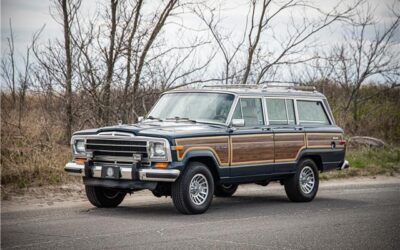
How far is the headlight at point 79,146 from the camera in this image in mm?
11828

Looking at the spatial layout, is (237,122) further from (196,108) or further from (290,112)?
(290,112)

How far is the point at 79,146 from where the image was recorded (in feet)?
39.0

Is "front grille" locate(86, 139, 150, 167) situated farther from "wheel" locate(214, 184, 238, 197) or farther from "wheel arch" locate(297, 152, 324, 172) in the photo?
"wheel arch" locate(297, 152, 324, 172)

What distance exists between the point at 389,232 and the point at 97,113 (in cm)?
933

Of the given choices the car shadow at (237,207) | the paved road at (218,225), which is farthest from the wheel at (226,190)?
the paved road at (218,225)

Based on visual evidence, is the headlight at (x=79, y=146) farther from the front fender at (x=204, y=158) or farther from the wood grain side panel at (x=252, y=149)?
the wood grain side panel at (x=252, y=149)

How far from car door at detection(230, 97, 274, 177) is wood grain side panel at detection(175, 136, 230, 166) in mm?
156

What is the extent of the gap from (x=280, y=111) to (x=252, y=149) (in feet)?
4.51

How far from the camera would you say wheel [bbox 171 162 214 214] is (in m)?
11.1

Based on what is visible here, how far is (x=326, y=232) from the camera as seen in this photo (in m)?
9.88

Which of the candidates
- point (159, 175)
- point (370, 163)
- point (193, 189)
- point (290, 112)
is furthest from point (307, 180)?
point (370, 163)

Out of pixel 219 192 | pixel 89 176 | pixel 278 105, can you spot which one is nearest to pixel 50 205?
A: pixel 89 176

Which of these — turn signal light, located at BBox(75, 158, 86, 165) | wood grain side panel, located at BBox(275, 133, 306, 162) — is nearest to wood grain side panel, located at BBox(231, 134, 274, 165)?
wood grain side panel, located at BBox(275, 133, 306, 162)

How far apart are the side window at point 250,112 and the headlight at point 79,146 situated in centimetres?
249
